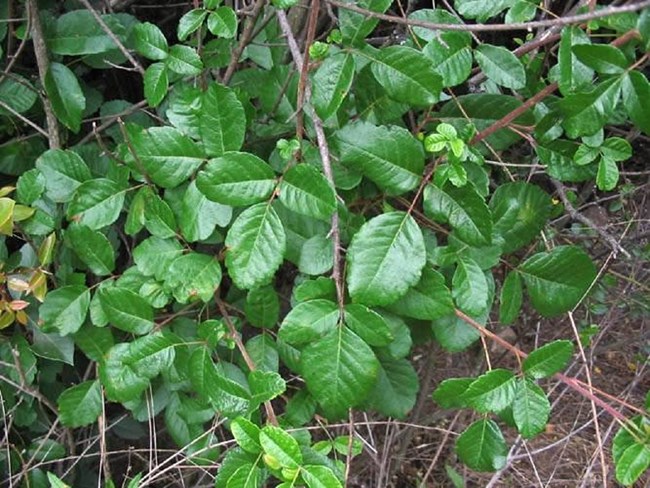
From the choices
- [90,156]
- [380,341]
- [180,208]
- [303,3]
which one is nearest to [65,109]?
[90,156]

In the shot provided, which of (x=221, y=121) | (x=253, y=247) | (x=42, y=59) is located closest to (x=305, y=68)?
(x=221, y=121)

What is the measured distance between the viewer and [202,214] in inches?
40.5

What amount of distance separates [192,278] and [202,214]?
0.10 m

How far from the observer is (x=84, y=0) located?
1236 mm

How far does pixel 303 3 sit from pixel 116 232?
58cm

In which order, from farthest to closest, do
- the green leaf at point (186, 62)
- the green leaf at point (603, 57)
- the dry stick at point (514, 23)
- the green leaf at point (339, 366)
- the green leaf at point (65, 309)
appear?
the green leaf at point (65, 309) → the green leaf at point (186, 62) → the green leaf at point (339, 366) → the green leaf at point (603, 57) → the dry stick at point (514, 23)

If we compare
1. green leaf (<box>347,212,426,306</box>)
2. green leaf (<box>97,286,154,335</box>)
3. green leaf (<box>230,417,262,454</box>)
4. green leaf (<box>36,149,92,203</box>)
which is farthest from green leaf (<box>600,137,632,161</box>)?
green leaf (<box>36,149,92,203</box>)

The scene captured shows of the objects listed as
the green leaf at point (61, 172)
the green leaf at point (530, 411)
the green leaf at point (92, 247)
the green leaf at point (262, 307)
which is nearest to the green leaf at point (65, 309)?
the green leaf at point (92, 247)

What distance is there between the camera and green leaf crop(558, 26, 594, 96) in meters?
0.88

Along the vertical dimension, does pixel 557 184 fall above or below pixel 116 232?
above

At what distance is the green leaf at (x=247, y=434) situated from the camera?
2.92 feet

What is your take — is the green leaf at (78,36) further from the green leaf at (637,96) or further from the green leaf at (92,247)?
the green leaf at (637,96)

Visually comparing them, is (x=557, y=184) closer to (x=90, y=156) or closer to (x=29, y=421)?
(x=90, y=156)

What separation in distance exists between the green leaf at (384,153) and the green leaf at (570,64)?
0.68 feet
